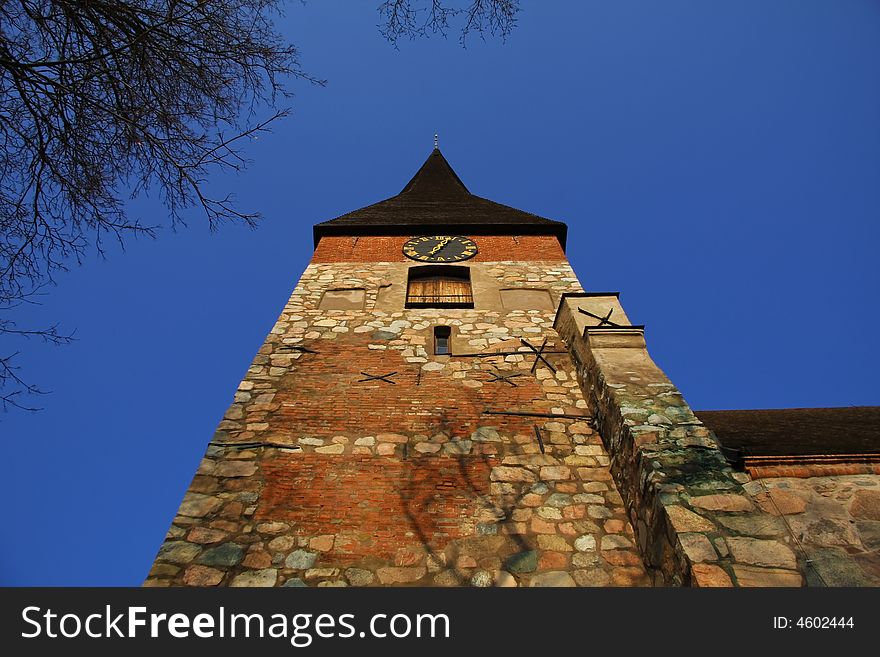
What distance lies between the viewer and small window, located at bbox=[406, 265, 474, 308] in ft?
29.1

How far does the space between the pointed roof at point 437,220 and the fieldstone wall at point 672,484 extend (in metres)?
5.41

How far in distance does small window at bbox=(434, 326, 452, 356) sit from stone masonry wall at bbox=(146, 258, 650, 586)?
112 millimetres

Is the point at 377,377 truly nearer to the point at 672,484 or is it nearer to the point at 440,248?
the point at 672,484

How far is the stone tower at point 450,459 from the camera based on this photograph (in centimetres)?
451

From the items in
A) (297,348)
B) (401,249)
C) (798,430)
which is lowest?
(798,430)

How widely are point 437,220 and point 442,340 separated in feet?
15.1

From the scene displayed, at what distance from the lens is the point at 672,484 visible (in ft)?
14.4

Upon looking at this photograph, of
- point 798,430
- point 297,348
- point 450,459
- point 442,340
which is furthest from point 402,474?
point 798,430

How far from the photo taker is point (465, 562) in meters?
4.62

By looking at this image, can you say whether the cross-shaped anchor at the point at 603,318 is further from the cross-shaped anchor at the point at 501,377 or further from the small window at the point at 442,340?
the small window at the point at 442,340

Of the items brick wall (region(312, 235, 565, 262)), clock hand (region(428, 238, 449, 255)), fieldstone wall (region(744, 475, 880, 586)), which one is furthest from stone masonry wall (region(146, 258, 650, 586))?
clock hand (region(428, 238, 449, 255))

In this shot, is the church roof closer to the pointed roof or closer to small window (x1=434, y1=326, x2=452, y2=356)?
small window (x1=434, y1=326, x2=452, y2=356)
